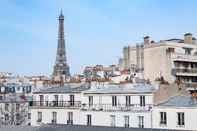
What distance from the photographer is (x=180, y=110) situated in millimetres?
46906

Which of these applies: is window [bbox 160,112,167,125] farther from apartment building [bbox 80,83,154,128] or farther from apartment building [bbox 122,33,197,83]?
apartment building [bbox 122,33,197,83]

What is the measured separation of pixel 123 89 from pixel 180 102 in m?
7.93

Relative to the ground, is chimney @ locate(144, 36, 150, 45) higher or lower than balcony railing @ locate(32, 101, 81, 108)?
higher

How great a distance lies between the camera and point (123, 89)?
177 ft

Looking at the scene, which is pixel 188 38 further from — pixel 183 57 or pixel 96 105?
pixel 96 105

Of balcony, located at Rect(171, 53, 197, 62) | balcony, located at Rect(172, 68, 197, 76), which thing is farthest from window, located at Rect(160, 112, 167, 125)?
balcony, located at Rect(171, 53, 197, 62)

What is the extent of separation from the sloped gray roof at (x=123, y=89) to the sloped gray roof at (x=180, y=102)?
2377 mm

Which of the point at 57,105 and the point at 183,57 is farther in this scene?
the point at 183,57

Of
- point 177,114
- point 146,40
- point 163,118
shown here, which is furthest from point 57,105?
point 146,40

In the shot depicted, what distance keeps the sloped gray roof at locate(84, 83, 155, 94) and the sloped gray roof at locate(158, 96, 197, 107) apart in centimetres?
238

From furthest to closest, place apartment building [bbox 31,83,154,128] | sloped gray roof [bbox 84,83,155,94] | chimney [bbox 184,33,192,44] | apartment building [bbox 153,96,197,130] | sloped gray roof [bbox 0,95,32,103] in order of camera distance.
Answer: sloped gray roof [bbox 0,95,32,103], chimney [bbox 184,33,192,44], sloped gray roof [bbox 84,83,155,94], apartment building [bbox 31,83,154,128], apartment building [bbox 153,96,197,130]

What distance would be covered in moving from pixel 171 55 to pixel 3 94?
1463 inches

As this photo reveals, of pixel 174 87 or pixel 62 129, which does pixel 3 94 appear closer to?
pixel 174 87

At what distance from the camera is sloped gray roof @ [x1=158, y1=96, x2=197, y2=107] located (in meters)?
47.3
